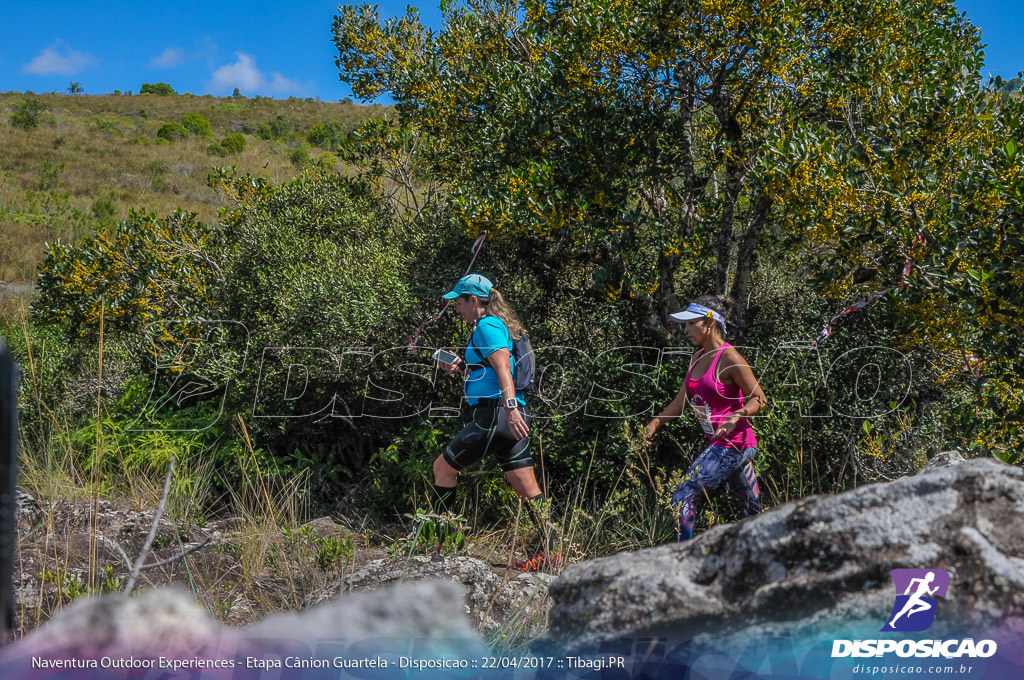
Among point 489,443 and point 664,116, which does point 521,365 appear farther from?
point 664,116

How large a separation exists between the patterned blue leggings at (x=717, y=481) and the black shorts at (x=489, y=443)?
3.67 ft

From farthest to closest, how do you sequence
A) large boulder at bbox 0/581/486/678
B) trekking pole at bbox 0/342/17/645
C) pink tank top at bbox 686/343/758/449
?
pink tank top at bbox 686/343/758/449 → large boulder at bbox 0/581/486/678 → trekking pole at bbox 0/342/17/645

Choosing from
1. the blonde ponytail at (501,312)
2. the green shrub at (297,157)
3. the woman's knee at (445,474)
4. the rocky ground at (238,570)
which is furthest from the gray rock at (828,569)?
the green shrub at (297,157)

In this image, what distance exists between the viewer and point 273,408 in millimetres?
6516

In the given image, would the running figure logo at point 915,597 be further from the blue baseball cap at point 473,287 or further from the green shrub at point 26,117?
→ the green shrub at point 26,117

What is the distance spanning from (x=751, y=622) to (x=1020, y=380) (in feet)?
9.88

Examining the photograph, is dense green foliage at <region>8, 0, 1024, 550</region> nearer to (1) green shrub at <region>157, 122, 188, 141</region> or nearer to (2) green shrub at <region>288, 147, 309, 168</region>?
(2) green shrub at <region>288, 147, 309, 168</region>

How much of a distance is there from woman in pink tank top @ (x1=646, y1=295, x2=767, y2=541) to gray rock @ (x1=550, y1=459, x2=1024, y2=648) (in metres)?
2.08

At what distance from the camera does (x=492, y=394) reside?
14.9ft

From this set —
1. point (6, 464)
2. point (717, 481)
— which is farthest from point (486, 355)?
point (6, 464)

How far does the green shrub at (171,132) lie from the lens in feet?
104

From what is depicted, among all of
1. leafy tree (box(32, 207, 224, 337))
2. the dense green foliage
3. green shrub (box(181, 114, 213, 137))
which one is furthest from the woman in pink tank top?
green shrub (box(181, 114, 213, 137))

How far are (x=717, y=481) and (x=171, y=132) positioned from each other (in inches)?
1344

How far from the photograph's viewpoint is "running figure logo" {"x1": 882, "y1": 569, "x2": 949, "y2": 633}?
59.4 inches
